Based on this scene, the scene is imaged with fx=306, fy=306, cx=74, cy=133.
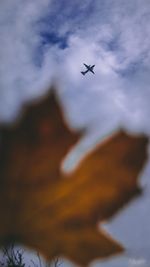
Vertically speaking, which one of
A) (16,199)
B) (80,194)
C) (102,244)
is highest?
(16,199)

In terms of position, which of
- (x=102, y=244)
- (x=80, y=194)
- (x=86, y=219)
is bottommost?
(x=102, y=244)

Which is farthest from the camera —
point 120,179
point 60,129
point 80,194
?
point 80,194

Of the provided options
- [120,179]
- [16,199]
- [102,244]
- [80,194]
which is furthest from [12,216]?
[120,179]

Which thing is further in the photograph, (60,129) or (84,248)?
(84,248)

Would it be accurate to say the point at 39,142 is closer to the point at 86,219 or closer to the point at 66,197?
the point at 66,197

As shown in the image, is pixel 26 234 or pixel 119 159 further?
pixel 26 234

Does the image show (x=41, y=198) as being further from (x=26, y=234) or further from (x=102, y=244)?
(x=102, y=244)

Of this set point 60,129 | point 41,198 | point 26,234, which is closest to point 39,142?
point 60,129

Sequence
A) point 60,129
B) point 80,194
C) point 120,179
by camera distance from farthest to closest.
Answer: point 80,194, point 120,179, point 60,129

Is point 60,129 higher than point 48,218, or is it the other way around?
point 60,129
